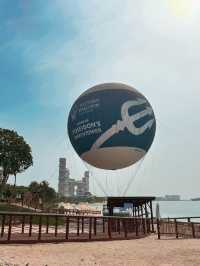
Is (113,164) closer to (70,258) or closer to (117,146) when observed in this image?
(117,146)

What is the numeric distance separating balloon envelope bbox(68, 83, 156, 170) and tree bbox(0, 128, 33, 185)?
35979mm

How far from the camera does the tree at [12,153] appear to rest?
5762 centimetres

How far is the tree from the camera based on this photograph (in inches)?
2269

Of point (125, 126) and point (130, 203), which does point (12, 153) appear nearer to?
point (130, 203)

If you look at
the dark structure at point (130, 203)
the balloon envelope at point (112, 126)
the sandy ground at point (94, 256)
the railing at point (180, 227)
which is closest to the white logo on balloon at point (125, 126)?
the balloon envelope at point (112, 126)

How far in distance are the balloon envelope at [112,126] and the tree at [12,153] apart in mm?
35979

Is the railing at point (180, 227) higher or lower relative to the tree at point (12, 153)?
lower

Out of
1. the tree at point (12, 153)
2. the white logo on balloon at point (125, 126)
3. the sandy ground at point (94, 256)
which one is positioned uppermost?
the tree at point (12, 153)

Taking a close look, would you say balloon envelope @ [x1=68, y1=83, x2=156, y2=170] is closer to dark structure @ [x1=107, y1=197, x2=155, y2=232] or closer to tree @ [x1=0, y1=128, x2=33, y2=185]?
dark structure @ [x1=107, y1=197, x2=155, y2=232]

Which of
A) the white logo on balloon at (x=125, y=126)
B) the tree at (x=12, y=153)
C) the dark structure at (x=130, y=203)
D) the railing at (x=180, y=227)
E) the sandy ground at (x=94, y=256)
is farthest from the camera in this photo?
the tree at (x=12, y=153)

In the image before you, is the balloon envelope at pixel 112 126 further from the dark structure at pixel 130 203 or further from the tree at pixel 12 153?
the tree at pixel 12 153

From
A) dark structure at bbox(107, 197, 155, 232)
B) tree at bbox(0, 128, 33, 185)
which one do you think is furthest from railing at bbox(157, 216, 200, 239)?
tree at bbox(0, 128, 33, 185)

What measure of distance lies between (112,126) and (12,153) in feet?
127

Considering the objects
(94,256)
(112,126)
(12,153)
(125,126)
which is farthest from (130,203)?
(12,153)
